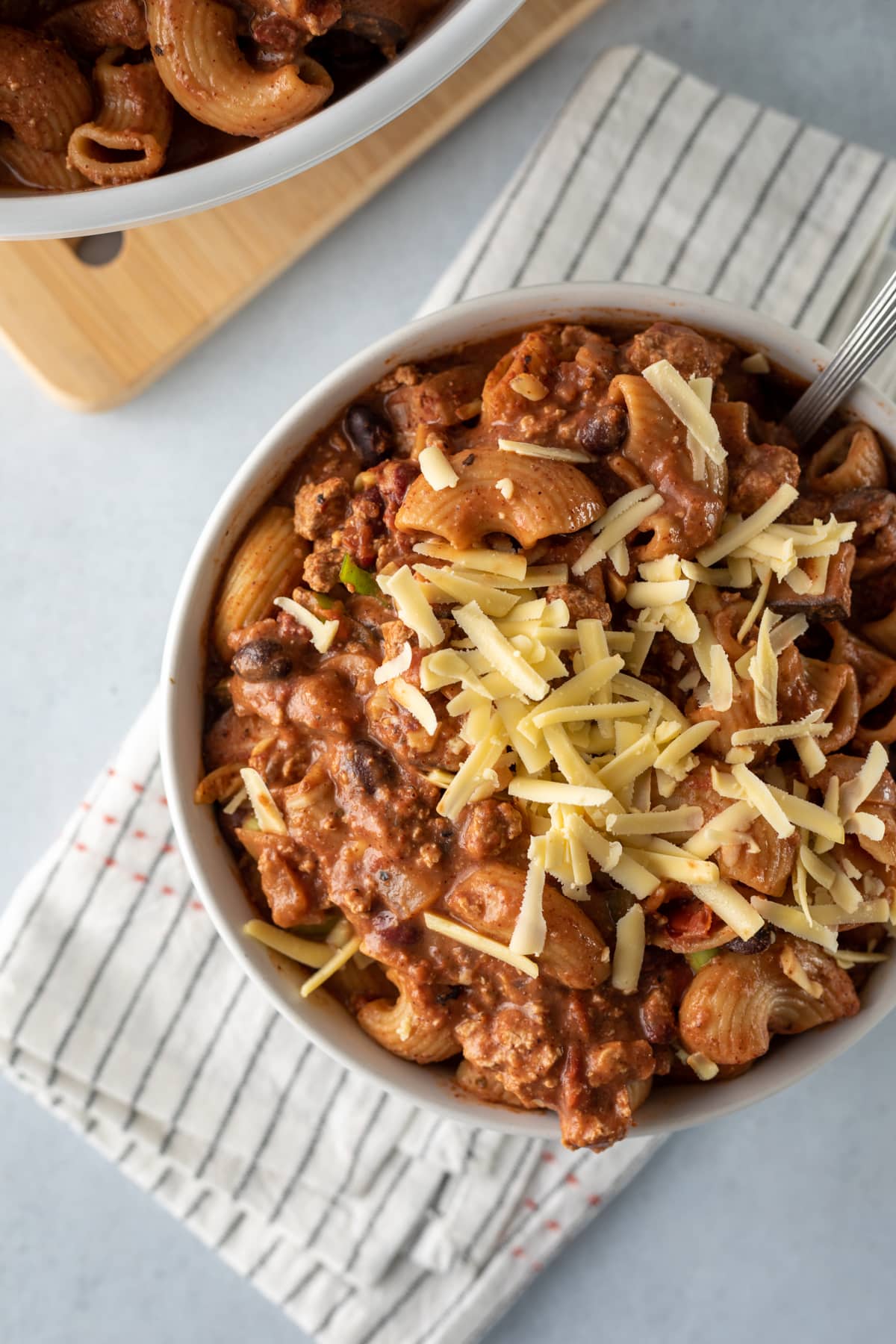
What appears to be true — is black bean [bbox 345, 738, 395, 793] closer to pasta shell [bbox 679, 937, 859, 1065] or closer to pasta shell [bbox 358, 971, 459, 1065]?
pasta shell [bbox 358, 971, 459, 1065]

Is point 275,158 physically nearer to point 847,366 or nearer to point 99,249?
point 99,249

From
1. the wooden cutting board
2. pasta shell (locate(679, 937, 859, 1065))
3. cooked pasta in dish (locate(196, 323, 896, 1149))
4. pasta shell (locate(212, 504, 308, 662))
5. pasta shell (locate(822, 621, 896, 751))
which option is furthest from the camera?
the wooden cutting board

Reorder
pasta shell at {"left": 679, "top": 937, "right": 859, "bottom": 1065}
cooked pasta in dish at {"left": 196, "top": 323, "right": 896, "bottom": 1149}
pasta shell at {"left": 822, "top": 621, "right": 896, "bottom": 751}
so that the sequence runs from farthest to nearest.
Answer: pasta shell at {"left": 822, "top": 621, "right": 896, "bottom": 751}
pasta shell at {"left": 679, "top": 937, "right": 859, "bottom": 1065}
cooked pasta in dish at {"left": 196, "top": 323, "right": 896, "bottom": 1149}

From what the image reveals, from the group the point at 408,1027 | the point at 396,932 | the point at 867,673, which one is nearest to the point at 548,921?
the point at 396,932

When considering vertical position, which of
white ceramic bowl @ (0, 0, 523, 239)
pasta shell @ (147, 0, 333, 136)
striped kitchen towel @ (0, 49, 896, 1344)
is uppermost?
pasta shell @ (147, 0, 333, 136)

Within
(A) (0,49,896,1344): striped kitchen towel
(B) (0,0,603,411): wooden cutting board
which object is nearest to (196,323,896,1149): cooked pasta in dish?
(A) (0,49,896,1344): striped kitchen towel

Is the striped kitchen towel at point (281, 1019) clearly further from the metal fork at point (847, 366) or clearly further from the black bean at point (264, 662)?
the black bean at point (264, 662)
